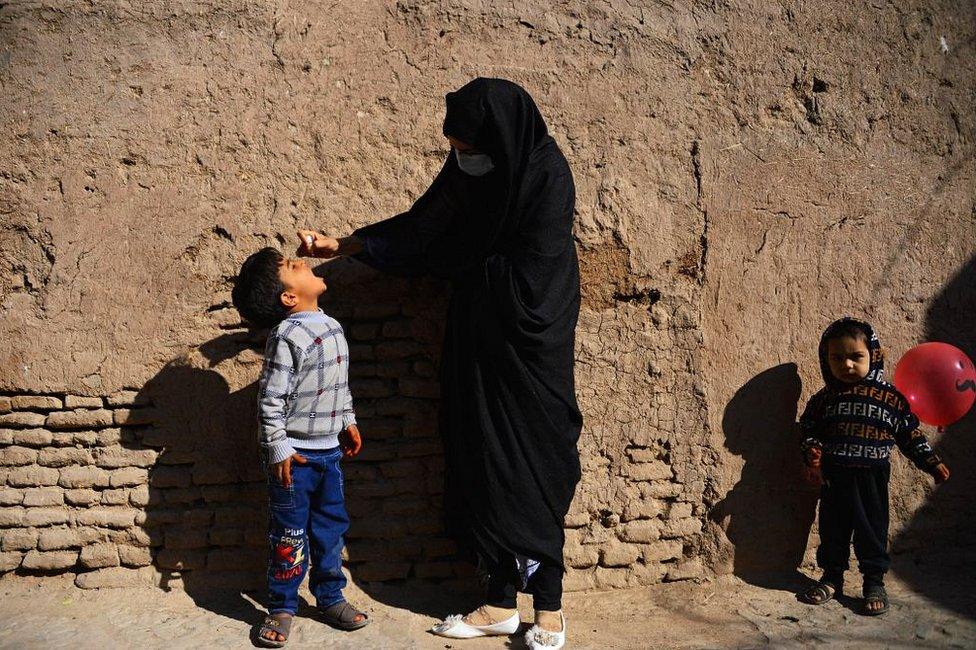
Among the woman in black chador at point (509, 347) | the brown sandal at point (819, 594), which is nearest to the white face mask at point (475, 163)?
the woman in black chador at point (509, 347)

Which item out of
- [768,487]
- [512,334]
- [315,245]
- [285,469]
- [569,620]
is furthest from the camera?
[768,487]

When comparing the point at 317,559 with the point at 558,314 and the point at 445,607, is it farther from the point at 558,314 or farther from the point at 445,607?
the point at 558,314

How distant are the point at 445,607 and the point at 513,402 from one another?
908 mm

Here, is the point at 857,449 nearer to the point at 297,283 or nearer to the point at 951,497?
the point at 951,497

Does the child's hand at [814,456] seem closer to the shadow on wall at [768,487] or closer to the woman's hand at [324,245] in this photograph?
the shadow on wall at [768,487]

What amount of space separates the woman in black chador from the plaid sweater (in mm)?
338

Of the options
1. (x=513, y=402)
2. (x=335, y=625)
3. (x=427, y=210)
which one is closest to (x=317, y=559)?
(x=335, y=625)

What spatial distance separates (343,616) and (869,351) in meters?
2.22

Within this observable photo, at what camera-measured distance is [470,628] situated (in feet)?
9.70

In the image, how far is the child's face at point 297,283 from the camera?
285 cm

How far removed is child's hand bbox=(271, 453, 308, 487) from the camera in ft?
9.05

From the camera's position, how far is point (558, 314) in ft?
9.46

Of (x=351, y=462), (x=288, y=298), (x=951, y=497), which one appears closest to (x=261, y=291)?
(x=288, y=298)

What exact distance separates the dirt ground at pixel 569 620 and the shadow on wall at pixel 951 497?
20 centimetres
